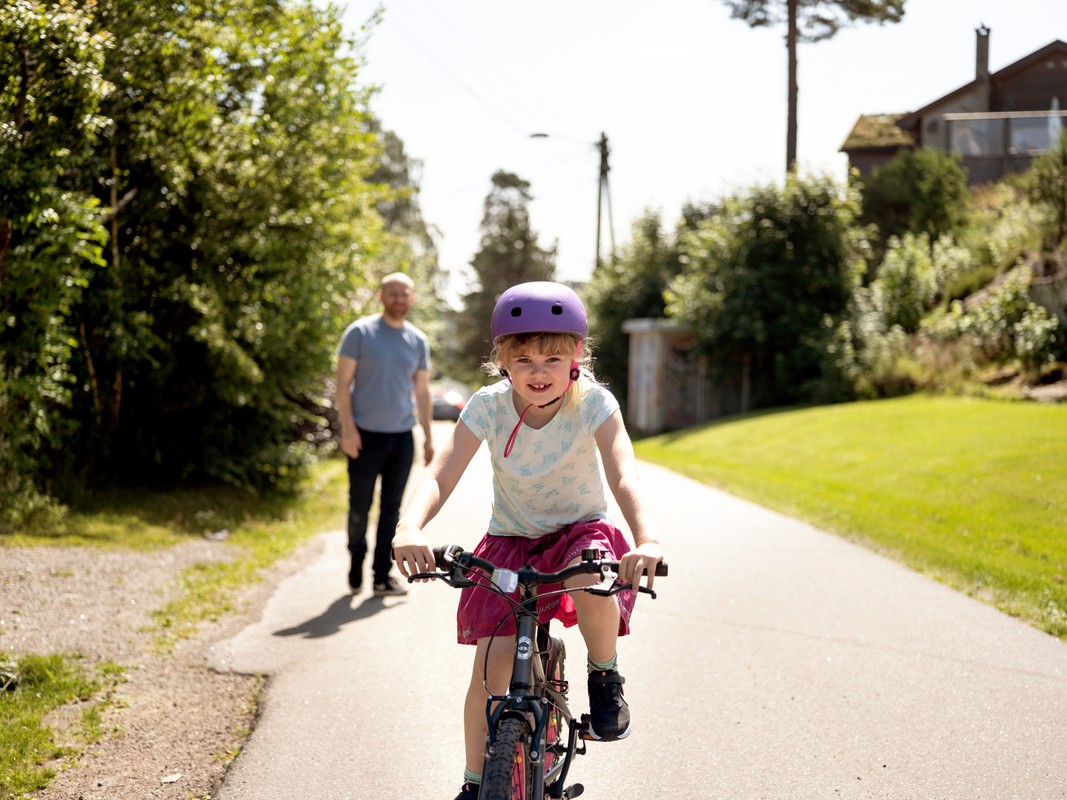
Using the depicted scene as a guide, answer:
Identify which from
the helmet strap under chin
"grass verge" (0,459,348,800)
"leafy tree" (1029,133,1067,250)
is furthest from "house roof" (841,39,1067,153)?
the helmet strap under chin

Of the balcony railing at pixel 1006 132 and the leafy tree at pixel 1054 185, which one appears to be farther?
the balcony railing at pixel 1006 132

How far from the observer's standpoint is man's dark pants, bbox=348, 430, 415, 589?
720 centimetres

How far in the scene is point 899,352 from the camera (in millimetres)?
21000

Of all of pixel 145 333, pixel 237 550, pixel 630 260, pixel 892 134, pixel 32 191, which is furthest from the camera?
pixel 892 134

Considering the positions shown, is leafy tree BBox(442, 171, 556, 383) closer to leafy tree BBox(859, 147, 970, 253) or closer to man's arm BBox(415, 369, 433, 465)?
leafy tree BBox(859, 147, 970, 253)

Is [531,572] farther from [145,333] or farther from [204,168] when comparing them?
[204,168]

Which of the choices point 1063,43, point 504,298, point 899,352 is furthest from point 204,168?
point 1063,43

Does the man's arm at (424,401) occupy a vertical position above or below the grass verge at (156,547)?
above

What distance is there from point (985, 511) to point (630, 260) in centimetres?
2364

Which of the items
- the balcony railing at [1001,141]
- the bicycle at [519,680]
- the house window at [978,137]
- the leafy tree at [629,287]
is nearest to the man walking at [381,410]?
the bicycle at [519,680]

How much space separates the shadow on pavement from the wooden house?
27783mm

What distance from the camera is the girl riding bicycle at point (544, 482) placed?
3229 millimetres

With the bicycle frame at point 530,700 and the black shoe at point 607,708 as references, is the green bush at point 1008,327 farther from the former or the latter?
the bicycle frame at point 530,700

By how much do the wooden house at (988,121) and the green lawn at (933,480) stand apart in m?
16.4
